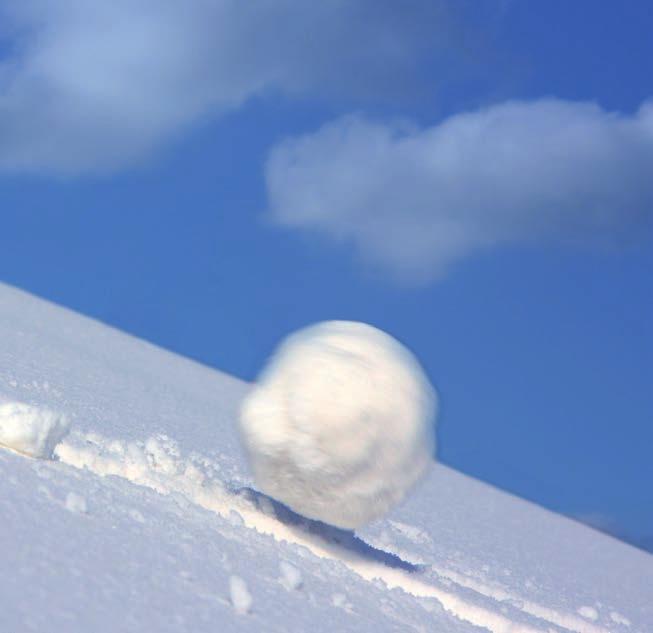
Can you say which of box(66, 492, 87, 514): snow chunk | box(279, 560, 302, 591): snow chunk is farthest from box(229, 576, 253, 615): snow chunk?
box(66, 492, 87, 514): snow chunk

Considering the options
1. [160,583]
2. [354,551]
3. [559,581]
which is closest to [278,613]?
[160,583]

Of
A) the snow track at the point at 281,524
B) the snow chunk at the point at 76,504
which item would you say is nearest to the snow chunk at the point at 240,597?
the snow chunk at the point at 76,504

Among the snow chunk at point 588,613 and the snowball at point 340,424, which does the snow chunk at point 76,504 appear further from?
the snow chunk at point 588,613

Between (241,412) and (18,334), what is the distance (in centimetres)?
496

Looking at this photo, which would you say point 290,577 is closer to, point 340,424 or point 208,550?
point 208,550

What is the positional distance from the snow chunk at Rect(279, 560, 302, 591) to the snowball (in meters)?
0.59

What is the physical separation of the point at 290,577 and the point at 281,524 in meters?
0.90

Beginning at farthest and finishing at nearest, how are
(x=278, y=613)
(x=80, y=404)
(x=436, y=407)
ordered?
(x=80, y=404) → (x=436, y=407) → (x=278, y=613)

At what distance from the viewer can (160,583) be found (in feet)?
8.25

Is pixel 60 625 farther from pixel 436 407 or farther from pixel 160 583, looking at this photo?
pixel 436 407

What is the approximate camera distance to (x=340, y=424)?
11.5 feet

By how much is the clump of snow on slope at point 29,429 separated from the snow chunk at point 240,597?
1.01m

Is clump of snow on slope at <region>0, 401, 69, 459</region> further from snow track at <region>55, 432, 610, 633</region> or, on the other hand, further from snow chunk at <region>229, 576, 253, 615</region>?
snow chunk at <region>229, 576, 253, 615</region>

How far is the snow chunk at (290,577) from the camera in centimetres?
295
